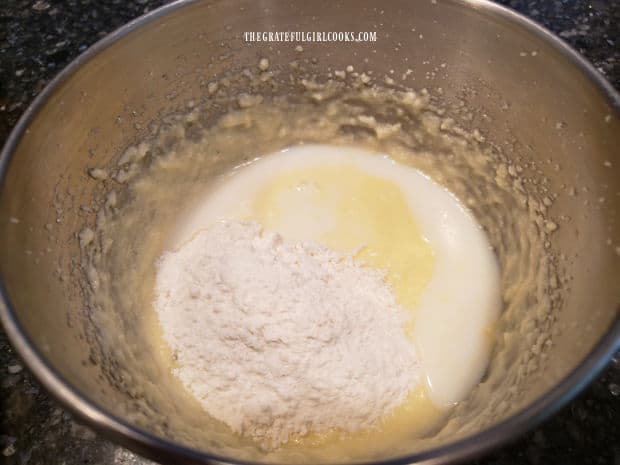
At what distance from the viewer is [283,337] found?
0.91 metres

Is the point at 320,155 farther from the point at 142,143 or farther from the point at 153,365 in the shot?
the point at 153,365

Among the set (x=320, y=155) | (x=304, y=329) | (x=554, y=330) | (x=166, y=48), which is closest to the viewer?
(x=554, y=330)

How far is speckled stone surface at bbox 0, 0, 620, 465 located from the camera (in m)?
0.80

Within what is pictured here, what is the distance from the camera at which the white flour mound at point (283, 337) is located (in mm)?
867

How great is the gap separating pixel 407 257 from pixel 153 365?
1.78 ft

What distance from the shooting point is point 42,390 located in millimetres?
857

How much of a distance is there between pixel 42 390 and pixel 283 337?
398mm

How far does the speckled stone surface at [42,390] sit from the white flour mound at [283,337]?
7.1 inches

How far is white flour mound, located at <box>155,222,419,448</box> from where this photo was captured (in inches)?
34.1

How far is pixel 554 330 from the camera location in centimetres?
78

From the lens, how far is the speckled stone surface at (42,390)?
0.80 meters

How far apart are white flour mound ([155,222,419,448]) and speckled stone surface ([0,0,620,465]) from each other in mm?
181

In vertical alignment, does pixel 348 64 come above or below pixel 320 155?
above

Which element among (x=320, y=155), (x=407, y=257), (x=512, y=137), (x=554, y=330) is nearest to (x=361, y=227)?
(x=407, y=257)
